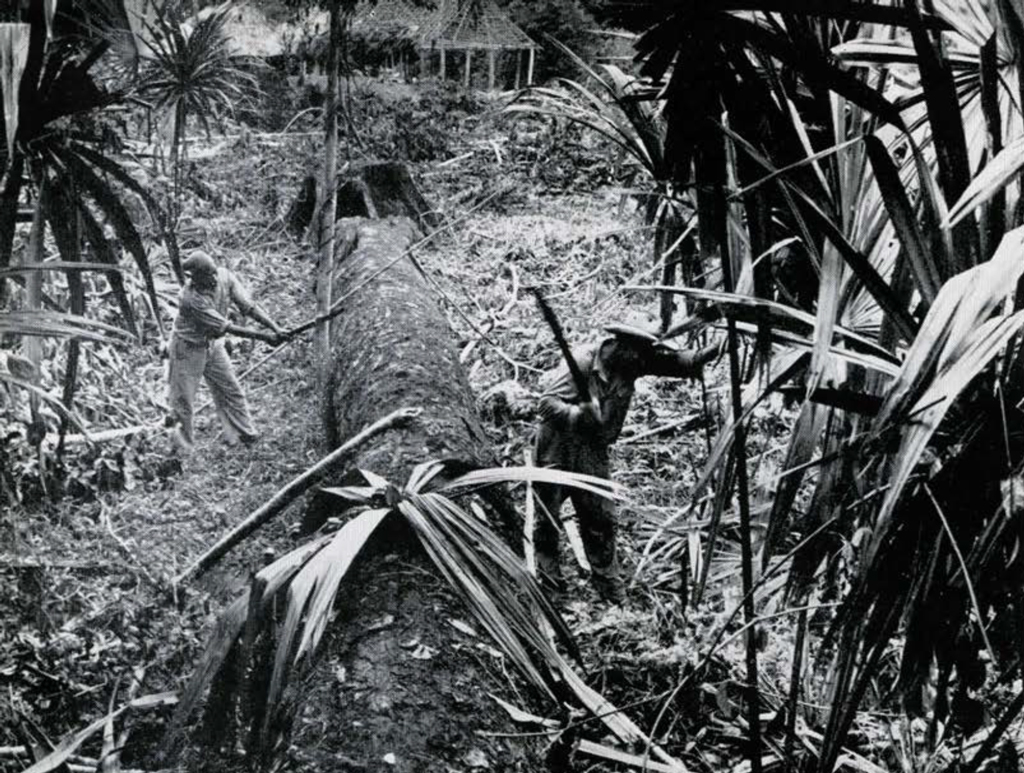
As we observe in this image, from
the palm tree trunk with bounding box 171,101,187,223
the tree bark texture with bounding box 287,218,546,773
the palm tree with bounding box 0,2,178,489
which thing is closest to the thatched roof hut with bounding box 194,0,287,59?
the palm tree trunk with bounding box 171,101,187,223

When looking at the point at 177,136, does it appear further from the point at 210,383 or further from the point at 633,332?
the point at 633,332

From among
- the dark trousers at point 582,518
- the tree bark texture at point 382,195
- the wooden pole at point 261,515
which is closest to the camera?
the wooden pole at point 261,515

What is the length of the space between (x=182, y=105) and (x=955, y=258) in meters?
2.14

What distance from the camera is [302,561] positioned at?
70.3 inches

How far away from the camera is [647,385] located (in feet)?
13.7

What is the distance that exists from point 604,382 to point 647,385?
142cm

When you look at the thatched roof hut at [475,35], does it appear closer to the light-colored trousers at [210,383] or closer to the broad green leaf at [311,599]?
the light-colored trousers at [210,383]

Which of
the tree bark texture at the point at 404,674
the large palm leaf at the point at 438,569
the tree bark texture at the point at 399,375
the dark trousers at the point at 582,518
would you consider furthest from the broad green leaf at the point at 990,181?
the dark trousers at the point at 582,518

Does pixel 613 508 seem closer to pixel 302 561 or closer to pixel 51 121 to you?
pixel 302 561

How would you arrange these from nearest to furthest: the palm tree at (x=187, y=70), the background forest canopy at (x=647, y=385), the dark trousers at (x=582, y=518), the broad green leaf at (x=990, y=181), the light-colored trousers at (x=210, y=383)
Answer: the broad green leaf at (x=990, y=181)
the background forest canopy at (x=647, y=385)
the palm tree at (x=187, y=70)
the light-colored trousers at (x=210, y=383)
the dark trousers at (x=582, y=518)

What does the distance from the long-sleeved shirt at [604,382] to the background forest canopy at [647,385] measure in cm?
14

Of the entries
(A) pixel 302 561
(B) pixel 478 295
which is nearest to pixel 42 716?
(A) pixel 302 561

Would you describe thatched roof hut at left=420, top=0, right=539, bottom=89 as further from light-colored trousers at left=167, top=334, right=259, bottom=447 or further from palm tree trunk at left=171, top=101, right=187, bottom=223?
light-colored trousers at left=167, top=334, right=259, bottom=447

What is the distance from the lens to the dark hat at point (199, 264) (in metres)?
2.72
